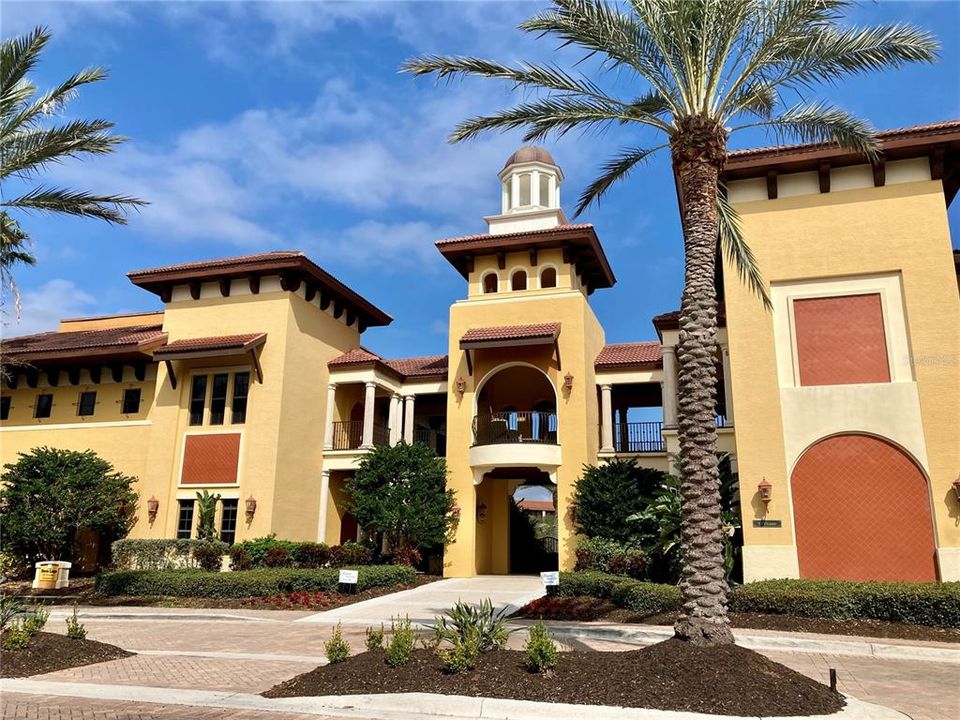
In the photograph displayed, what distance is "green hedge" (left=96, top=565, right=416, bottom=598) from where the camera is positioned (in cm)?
1858

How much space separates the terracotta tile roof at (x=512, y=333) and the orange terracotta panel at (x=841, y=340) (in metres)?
7.84

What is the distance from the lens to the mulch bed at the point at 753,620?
12.8 metres

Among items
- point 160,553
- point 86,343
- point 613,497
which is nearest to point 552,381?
point 613,497

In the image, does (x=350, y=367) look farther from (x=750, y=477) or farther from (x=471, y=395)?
(x=750, y=477)

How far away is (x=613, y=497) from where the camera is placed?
2098 cm

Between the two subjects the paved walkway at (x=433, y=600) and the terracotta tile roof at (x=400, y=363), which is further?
the terracotta tile roof at (x=400, y=363)

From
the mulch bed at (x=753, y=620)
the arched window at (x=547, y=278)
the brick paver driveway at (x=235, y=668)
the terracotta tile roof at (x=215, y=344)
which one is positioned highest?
the arched window at (x=547, y=278)

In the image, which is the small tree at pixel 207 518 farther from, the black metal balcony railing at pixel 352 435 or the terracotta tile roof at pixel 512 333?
the terracotta tile roof at pixel 512 333

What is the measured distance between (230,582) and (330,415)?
9.72 metres

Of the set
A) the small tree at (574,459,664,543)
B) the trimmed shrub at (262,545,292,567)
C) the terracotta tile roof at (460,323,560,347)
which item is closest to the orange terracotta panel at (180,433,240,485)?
the trimmed shrub at (262,545,292,567)

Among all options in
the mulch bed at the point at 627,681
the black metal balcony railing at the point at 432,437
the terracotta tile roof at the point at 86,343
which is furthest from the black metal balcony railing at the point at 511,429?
the mulch bed at the point at 627,681

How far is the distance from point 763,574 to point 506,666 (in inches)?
430

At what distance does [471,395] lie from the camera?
2511 cm

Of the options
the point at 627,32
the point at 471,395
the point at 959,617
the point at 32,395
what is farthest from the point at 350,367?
the point at 959,617
